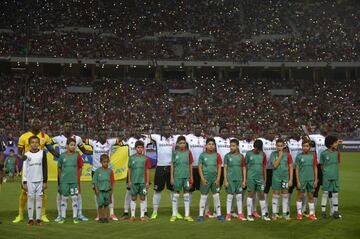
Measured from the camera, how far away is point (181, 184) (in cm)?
1308

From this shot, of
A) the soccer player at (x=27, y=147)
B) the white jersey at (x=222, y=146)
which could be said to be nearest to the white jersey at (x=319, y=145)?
the white jersey at (x=222, y=146)

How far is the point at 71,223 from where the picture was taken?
40.5 feet

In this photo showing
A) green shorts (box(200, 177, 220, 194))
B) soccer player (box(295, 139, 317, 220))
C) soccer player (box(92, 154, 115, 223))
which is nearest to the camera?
soccer player (box(92, 154, 115, 223))

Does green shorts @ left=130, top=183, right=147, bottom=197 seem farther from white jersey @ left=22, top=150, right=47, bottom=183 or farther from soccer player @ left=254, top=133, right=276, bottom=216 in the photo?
soccer player @ left=254, top=133, right=276, bottom=216

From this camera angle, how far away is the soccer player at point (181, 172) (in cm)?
1303

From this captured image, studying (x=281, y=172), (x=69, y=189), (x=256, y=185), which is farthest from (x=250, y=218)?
(x=69, y=189)

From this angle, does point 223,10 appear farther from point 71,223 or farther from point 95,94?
point 71,223

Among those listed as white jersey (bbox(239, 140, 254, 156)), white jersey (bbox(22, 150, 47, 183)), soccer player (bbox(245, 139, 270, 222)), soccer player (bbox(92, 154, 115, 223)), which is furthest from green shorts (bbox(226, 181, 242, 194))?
white jersey (bbox(22, 150, 47, 183))

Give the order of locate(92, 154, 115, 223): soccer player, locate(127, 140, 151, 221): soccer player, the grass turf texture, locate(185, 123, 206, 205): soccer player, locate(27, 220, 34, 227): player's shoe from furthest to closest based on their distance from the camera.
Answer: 1. locate(185, 123, 206, 205): soccer player
2. locate(127, 140, 151, 221): soccer player
3. locate(92, 154, 115, 223): soccer player
4. locate(27, 220, 34, 227): player's shoe
5. the grass turf texture

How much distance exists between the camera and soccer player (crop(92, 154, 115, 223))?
496 inches

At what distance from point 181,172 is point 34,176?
3.45 m

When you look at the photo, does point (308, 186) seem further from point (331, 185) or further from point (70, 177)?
point (70, 177)

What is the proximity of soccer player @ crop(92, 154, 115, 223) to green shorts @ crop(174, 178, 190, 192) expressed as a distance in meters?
1.56

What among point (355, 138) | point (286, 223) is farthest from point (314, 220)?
point (355, 138)
